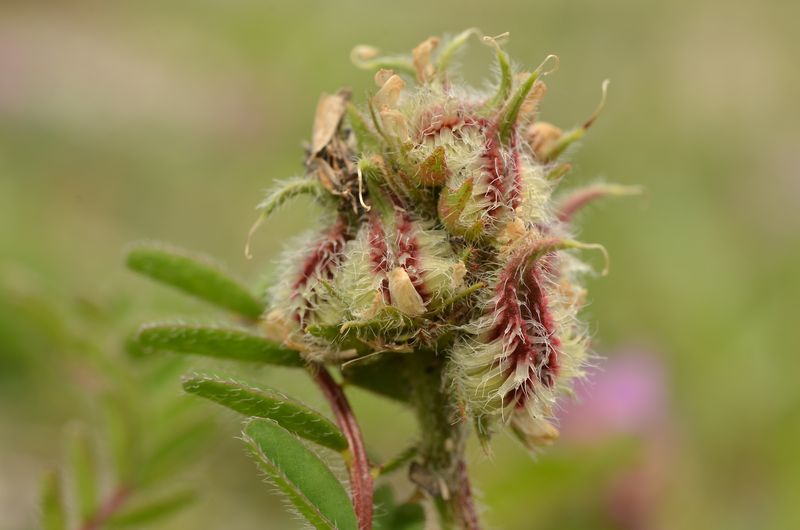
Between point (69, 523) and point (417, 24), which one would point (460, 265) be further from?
point (417, 24)

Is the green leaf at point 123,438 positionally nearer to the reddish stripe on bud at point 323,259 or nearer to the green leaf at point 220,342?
the green leaf at point 220,342

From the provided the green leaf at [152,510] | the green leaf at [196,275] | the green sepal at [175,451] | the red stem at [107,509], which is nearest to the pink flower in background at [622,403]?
the green sepal at [175,451]

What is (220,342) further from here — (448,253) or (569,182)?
(569,182)

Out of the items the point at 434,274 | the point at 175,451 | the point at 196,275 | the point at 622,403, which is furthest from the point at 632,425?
the point at 434,274

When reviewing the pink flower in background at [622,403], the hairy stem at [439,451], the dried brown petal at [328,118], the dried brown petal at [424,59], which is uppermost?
the pink flower in background at [622,403]

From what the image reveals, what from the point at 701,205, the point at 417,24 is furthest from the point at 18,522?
the point at 417,24

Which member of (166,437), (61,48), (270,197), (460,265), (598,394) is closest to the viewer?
(460,265)
